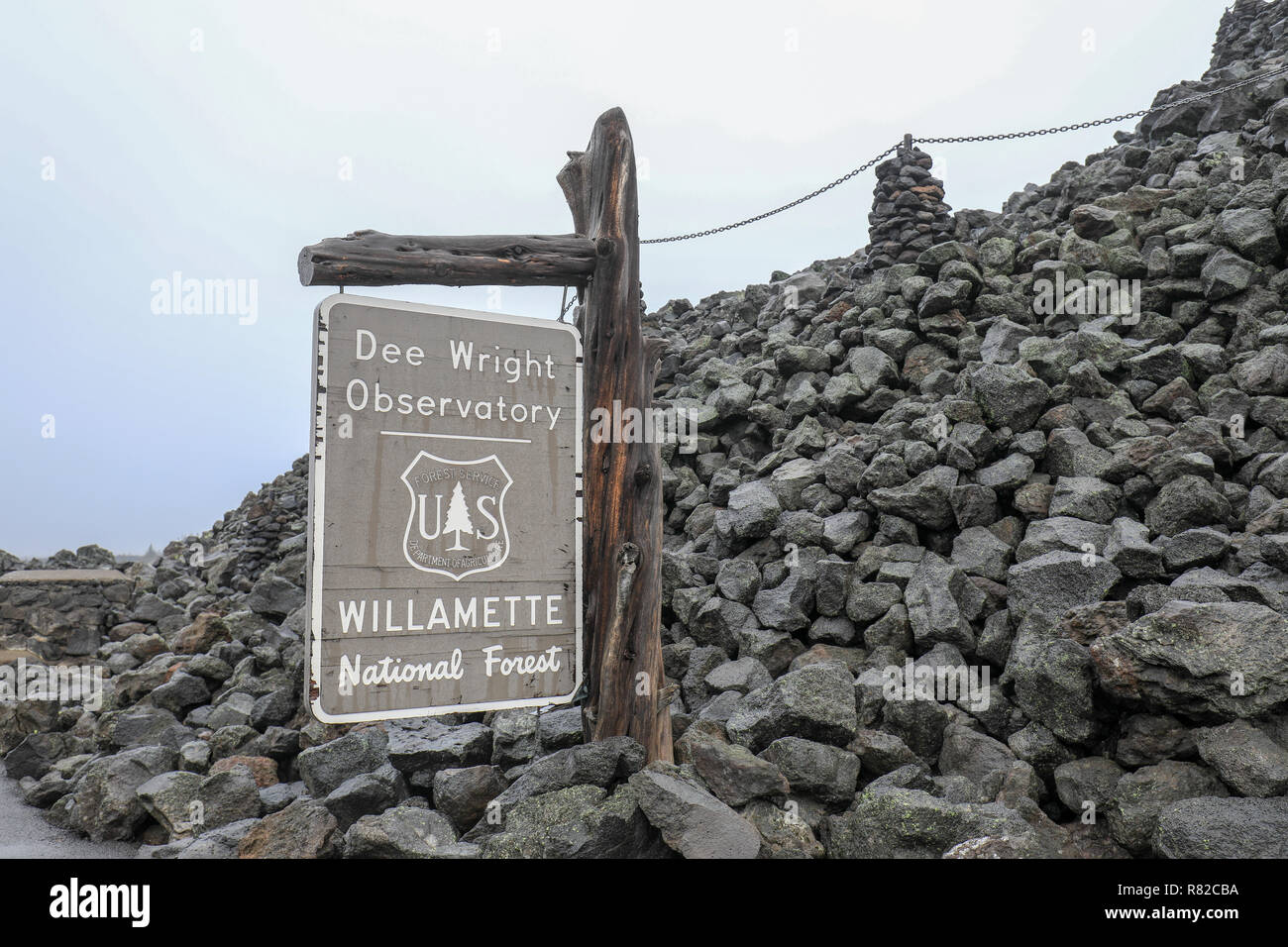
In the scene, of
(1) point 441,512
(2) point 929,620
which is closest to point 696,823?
(1) point 441,512

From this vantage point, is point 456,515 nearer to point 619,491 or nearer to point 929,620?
point 619,491

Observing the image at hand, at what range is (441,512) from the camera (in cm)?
428

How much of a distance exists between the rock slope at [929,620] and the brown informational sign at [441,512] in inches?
29.2

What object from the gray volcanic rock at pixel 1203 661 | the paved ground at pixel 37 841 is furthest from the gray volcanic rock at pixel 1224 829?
the paved ground at pixel 37 841

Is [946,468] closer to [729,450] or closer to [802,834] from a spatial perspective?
[729,450]

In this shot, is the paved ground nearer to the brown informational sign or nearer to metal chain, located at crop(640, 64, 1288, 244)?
the brown informational sign

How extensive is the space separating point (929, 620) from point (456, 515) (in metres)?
3.47

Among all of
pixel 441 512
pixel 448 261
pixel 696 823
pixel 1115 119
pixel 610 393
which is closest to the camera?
pixel 696 823

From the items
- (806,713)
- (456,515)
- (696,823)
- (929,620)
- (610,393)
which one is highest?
(610,393)

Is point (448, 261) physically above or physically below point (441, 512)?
above

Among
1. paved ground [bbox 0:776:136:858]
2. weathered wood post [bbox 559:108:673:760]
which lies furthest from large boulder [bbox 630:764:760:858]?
paved ground [bbox 0:776:136:858]

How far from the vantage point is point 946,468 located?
6.89 m

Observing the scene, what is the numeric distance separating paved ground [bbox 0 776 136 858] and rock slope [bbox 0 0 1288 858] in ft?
0.44

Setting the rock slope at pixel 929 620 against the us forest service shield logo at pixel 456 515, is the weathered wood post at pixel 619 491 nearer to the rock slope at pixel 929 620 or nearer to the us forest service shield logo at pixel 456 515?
the rock slope at pixel 929 620
